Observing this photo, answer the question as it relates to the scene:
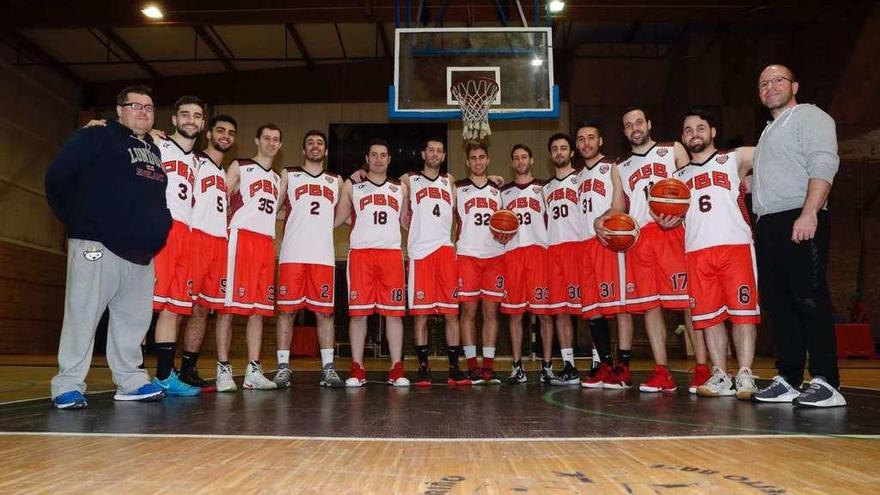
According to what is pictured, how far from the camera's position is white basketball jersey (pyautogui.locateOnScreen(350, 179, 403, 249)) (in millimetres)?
6016

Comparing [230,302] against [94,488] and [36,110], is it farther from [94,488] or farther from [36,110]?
[36,110]

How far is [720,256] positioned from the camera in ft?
16.0

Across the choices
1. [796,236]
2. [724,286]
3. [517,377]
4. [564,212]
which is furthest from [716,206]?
[517,377]

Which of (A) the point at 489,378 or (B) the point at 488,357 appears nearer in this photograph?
(A) the point at 489,378

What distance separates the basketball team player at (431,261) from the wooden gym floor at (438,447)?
1724 mm

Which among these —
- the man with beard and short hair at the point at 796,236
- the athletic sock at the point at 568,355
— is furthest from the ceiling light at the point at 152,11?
the man with beard and short hair at the point at 796,236

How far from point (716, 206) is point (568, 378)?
2.16 m

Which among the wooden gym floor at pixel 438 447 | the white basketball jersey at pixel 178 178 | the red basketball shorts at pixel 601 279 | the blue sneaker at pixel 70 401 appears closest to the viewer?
the wooden gym floor at pixel 438 447

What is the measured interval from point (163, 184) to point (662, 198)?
3639 mm

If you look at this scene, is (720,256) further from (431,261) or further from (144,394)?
(144,394)

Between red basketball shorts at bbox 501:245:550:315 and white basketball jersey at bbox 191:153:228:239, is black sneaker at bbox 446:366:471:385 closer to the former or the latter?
red basketball shorts at bbox 501:245:550:315

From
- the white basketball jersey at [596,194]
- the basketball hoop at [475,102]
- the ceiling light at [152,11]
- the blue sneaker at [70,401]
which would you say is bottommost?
the blue sneaker at [70,401]

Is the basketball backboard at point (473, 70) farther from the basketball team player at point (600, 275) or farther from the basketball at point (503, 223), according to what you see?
the basketball at point (503, 223)

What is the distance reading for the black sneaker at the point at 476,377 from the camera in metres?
6.01
